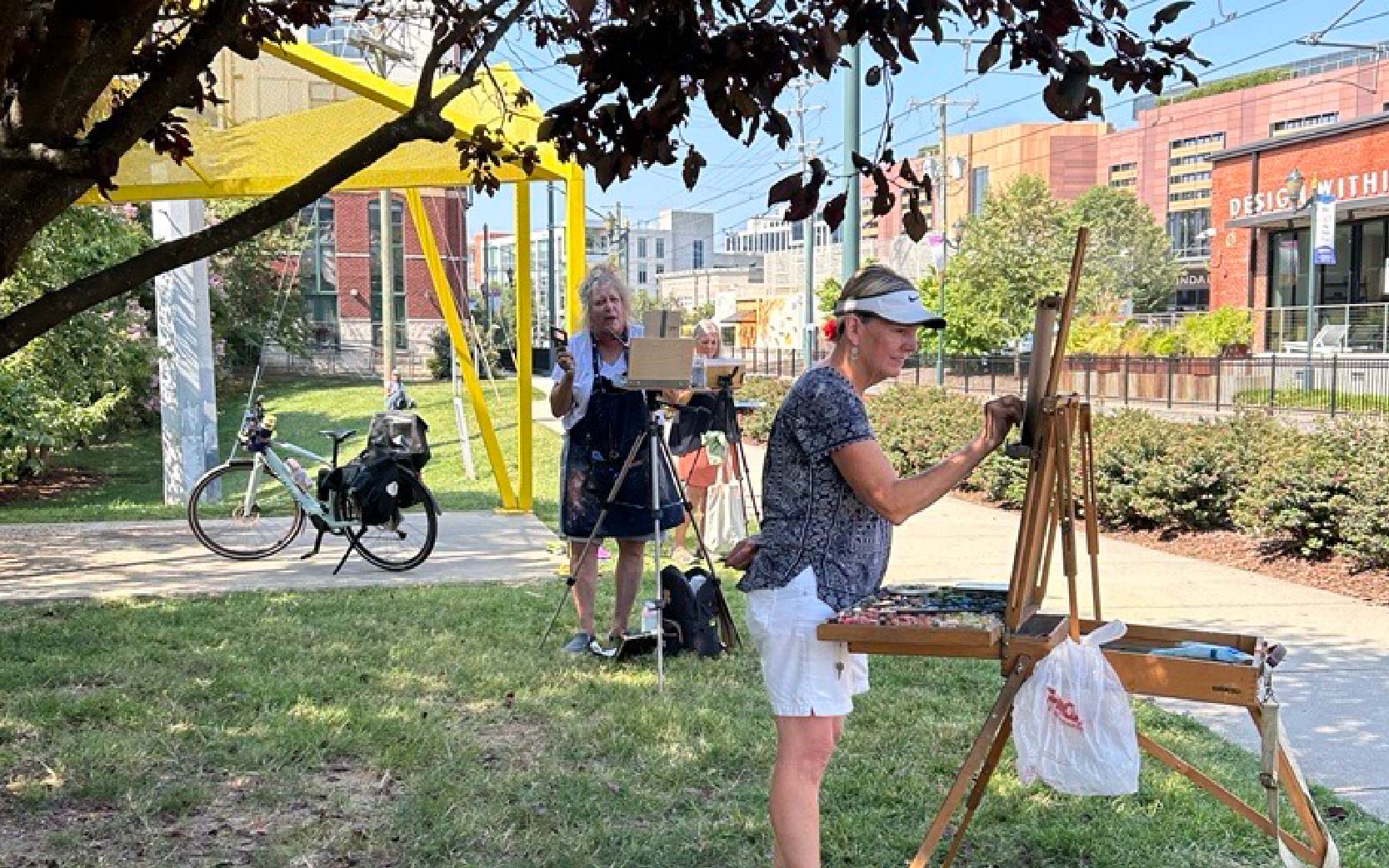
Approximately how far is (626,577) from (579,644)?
1.30ft

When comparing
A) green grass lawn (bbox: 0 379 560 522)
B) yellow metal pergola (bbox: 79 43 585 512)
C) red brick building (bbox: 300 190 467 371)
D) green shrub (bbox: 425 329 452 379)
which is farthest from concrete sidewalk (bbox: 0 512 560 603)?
red brick building (bbox: 300 190 467 371)

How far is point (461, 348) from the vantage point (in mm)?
11586

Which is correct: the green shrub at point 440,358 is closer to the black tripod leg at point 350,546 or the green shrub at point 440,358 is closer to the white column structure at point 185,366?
the white column structure at point 185,366

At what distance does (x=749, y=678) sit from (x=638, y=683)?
526mm

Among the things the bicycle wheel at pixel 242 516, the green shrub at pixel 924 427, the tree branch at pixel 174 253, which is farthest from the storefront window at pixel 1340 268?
the tree branch at pixel 174 253

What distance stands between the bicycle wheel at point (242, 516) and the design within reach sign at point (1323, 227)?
25098 mm

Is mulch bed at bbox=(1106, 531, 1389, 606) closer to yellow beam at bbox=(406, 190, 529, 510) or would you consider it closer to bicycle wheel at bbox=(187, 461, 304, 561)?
yellow beam at bbox=(406, 190, 529, 510)

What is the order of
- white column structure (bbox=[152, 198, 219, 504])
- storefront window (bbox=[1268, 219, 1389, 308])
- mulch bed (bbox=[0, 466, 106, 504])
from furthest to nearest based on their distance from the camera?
1. storefront window (bbox=[1268, 219, 1389, 308])
2. mulch bed (bbox=[0, 466, 106, 504])
3. white column structure (bbox=[152, 198, 219, 504])

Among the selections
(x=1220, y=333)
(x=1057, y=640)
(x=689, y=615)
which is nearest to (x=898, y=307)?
(x=1057, y=640)

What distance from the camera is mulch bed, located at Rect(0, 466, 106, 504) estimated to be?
58.8 feet

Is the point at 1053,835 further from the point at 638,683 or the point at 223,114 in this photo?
the point at 223,114

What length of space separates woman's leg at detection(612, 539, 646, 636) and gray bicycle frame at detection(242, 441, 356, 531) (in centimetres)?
322

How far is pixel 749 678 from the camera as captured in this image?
5641 mm

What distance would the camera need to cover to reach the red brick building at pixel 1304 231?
1187 inches
